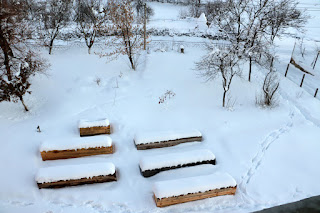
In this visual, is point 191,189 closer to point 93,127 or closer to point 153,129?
point 153,129

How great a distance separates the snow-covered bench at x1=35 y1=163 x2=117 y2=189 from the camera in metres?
7.66

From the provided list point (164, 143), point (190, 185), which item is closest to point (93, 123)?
point (164, 143)

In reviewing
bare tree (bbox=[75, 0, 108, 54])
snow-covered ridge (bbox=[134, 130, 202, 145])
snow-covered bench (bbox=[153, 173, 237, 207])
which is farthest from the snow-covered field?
bare tree (bbox=[75, 0, 108, 54])

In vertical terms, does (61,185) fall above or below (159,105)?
below

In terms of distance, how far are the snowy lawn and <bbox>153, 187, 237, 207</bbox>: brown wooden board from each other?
0.18m

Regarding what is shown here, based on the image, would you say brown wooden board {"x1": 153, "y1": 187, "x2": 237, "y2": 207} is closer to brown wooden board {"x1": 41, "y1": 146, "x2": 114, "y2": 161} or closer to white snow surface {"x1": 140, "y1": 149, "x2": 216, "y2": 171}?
white snow surface {"x1": 140, "y1": 149, "x2": 216, "y2": 171}

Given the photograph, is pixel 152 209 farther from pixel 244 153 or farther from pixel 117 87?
pixel 117 87

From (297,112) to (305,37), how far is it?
1743 cm

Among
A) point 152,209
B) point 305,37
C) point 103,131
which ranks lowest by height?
point 152,209

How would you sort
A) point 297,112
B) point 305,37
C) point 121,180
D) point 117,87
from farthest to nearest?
point 305,37, point 117,87, point 297,112, point 121,180

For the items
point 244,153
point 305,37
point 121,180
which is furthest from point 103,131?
point 305,37

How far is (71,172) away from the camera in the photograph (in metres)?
7.80

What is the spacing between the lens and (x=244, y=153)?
966 centimetres

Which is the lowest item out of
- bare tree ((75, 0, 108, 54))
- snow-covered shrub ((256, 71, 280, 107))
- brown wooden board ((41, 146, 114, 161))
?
brown wooden board ((41, 146, 114, 161))
